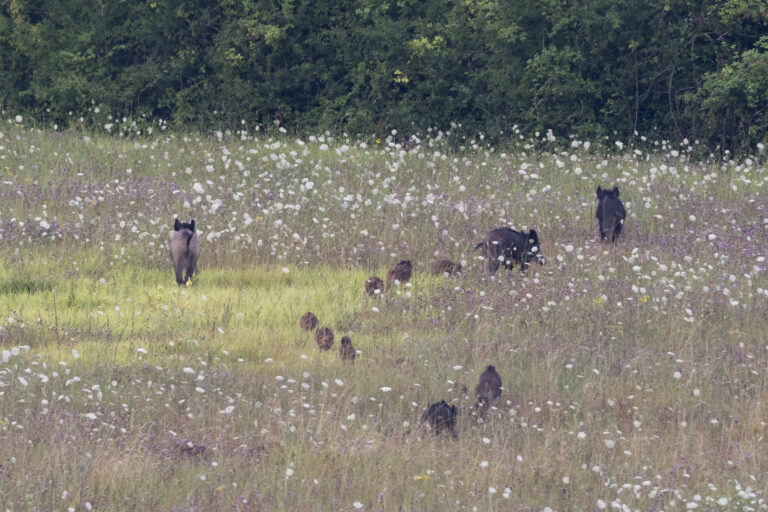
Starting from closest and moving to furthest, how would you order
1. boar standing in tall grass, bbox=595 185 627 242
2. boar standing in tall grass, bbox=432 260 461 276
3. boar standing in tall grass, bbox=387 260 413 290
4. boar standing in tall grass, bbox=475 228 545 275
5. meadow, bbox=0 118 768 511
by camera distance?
meadow, bbox=0 118 768 511 → boar standing in tall grass, bbox=387 260 413 290 → boar standing in tall grass, bbox=475 228 545 275 → boar standing in tall grass, bbox=432 260 461 276 → boar standing in tall grass, bbox=595 185 627 242

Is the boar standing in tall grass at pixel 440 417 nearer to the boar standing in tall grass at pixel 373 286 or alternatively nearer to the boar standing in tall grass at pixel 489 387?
the boar standing in tall grass at pixel 489 387

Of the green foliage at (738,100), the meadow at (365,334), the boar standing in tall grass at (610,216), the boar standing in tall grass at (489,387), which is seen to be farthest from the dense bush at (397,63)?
the boar standing in tall grass at (489,387)

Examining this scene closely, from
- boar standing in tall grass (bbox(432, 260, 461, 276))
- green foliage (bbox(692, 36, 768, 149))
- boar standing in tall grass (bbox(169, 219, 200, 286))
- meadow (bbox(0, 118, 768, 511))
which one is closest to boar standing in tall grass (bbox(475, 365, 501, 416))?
meadow (bbox(0, 118, 768, 511))

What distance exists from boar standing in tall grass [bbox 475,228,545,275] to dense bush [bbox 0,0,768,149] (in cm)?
1200

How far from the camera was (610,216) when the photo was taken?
470 inches

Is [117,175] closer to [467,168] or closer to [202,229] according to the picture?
[202,229]

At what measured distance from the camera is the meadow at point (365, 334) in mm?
5848

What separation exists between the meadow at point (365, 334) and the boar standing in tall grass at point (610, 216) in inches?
7.9

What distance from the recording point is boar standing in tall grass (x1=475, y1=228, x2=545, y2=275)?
1055cm

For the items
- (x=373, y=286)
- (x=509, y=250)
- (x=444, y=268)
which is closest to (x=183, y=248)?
(x=373, y=286)

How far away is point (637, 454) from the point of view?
628 centimetres

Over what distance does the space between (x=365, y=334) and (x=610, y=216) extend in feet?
14.4

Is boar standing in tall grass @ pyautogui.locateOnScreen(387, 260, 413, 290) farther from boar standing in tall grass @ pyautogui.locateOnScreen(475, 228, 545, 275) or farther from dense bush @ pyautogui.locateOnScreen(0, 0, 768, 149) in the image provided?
dense bush @ pyautogui.locateOnScreen(0, 0, 768, 149)

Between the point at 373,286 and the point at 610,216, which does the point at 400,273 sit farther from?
the point at 610,216
